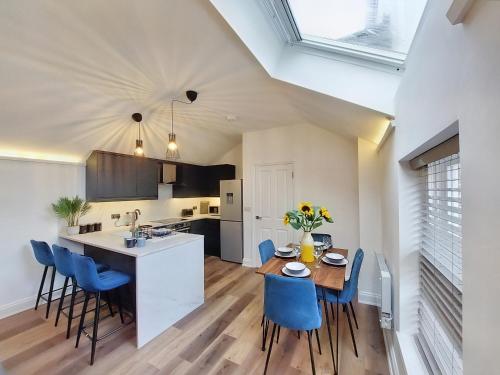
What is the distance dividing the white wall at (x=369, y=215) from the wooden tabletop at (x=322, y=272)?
1127mm

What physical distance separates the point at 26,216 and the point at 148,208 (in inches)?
73.3

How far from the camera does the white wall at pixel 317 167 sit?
3.41 metres

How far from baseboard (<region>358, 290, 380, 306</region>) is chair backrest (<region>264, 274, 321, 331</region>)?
5.79 feet

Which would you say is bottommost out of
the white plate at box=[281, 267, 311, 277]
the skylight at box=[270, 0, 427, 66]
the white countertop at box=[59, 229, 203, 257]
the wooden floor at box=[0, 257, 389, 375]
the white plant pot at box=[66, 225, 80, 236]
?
the wooden floor at box=[0, 257, 389, 375]

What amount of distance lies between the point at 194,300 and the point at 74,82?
272cm

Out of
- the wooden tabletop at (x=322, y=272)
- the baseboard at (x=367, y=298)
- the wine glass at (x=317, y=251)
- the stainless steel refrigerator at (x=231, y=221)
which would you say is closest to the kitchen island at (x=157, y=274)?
the wooden tabletop at (x=322, y=272)

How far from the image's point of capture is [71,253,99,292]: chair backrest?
200 centimetres

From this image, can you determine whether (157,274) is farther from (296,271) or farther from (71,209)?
(71,209)

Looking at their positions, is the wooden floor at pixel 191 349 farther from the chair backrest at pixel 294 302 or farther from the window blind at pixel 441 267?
the window blind at pixel 441 267

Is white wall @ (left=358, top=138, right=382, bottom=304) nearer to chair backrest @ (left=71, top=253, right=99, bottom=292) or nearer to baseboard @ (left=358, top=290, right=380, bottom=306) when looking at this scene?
baseboard @ (left=358, top=290, right=380, bottom=306)

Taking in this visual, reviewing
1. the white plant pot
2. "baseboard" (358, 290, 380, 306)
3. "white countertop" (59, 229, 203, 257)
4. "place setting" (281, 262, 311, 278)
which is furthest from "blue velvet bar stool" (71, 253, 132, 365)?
"baseboard" (358, 290, 380, 306)

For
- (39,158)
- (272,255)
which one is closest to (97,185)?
(39,158)

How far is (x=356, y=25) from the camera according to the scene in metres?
1.50

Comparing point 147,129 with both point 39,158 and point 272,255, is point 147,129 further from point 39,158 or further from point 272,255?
point 272,255
